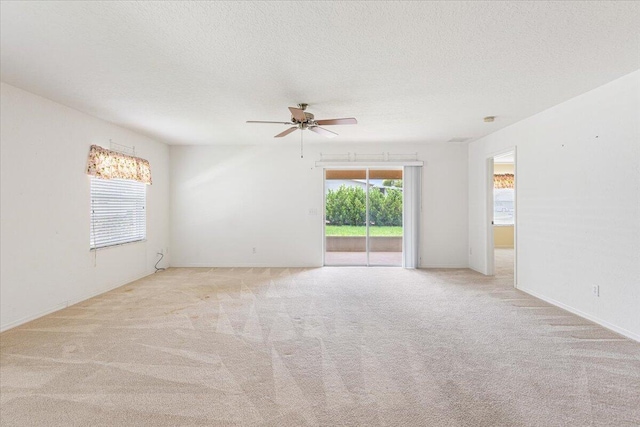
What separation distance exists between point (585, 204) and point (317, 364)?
3.40 m

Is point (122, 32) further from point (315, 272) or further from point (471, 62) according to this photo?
point (315, 272)

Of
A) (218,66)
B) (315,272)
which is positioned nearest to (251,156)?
(315,272)

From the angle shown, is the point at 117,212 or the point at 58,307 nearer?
the point at 58,307

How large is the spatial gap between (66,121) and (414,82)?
13.9 ft

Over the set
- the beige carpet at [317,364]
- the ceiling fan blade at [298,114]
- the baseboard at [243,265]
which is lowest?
the beige carpet at [317,364]

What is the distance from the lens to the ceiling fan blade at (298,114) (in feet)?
10.9

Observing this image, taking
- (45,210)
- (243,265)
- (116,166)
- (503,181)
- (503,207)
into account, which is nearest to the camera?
(45,210)

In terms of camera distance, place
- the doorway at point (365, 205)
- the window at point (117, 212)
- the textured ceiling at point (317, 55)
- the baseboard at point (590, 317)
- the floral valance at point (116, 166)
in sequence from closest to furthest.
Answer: the textured ceiling at point (317, 55) → the baseboard at point (590, 317) → the floral valance at point (116, 166) → the window at point (117, 212) → the doorway at point (365, 205)

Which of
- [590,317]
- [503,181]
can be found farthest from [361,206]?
[503,181]

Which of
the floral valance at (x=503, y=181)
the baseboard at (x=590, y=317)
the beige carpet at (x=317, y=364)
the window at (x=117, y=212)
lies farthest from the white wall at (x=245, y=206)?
the floral valance at (x=503, y=181)

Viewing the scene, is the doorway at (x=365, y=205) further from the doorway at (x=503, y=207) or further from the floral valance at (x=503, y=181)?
the floral valance at (x=503, y=181)

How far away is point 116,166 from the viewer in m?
4.80

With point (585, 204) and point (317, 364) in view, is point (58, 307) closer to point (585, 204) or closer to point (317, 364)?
point (317, 364)

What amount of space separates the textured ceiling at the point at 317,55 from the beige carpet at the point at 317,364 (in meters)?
2.50
